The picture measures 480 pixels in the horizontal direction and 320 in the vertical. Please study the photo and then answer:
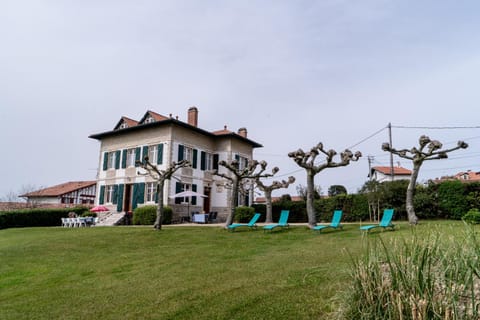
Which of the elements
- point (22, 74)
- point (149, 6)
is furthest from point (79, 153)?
point (149, 6)

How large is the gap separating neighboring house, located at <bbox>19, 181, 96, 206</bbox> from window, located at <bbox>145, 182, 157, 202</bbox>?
77.0 ft

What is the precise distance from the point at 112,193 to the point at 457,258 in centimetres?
2469

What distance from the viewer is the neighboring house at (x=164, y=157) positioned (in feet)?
72.5

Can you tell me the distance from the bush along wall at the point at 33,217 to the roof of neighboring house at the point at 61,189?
68.4 ft

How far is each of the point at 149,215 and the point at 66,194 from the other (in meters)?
27.3

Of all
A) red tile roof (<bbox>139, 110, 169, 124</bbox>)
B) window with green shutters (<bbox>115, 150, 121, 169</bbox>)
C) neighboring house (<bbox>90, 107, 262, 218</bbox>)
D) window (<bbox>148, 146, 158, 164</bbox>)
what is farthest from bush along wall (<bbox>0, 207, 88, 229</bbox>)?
red tile roof (<bbox>139, 110, 169, 124</bbox>)

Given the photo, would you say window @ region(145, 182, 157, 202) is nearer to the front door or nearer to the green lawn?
the front door

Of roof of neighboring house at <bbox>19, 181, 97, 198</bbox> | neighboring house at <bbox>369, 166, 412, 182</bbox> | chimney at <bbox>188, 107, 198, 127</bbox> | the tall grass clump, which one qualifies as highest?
chimney at <bbox>188, 107, 198, 127</bbox>

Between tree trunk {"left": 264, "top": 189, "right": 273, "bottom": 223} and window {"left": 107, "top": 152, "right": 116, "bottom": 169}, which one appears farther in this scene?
window {"left": 107, "top": 152, "right": 116, "bottom": 169}

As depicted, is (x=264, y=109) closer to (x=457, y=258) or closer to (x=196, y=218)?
(x=196, y=218)

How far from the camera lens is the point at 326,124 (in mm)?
20797

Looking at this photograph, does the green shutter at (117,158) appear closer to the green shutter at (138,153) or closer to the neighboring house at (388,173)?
the green shutter at (138,153)

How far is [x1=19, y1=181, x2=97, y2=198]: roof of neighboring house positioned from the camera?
133ft

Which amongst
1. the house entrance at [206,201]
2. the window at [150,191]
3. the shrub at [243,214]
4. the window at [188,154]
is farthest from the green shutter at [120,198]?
the shrub at [243,214]
